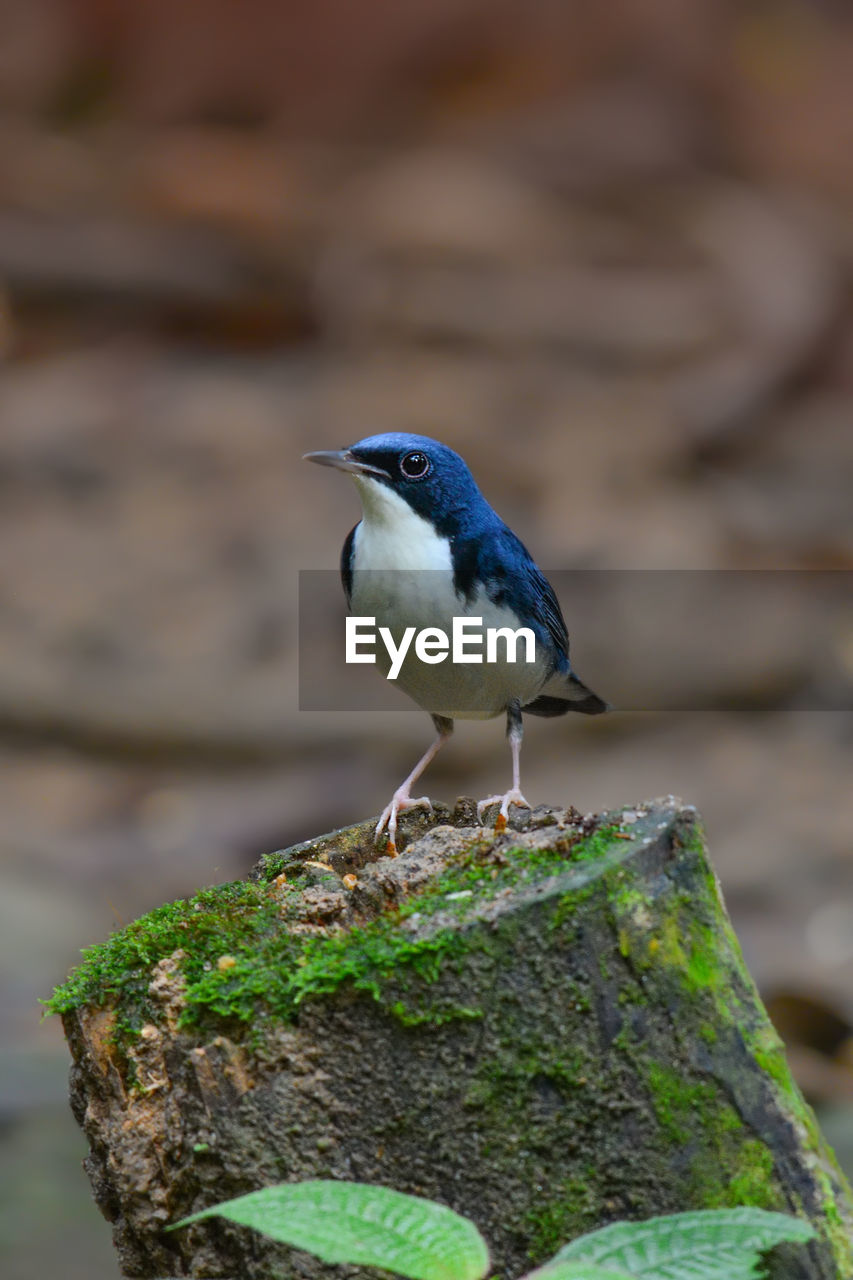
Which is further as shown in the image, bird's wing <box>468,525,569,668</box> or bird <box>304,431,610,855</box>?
bird's wing <box>468,525,569,668</box>

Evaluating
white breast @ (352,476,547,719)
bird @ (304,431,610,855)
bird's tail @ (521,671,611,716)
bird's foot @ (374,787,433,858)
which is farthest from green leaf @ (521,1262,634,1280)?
bird's tail @ (521,671,611,716)

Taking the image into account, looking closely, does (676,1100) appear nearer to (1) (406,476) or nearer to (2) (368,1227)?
(2) (368,1227)

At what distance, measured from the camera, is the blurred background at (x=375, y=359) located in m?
9.45

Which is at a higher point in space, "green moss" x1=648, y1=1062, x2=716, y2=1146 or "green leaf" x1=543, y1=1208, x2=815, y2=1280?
"green moss" x1=648, y1=1062, x2=716, y2=1146

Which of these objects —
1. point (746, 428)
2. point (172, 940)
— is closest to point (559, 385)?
point (746, 428)

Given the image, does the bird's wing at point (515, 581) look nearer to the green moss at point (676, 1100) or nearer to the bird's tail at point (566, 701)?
the bird's tail at point (566, 701)

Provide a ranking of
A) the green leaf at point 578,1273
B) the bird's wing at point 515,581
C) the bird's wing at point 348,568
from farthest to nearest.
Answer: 1. the bird's wing at point 348,568
2. the bird's wing at point 515,581
3. the green leaf at point 578,1273

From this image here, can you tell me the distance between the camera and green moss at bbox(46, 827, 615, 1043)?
2.31 meters

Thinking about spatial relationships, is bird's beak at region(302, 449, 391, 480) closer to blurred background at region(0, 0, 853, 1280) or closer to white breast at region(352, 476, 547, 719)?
white breast at region(352, 476, 547, 719)

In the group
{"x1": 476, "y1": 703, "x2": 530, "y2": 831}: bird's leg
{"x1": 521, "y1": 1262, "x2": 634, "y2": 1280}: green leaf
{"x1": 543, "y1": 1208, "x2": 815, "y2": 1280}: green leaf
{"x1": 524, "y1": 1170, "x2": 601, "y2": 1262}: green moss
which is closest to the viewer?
{"x1": 521, "y1": 1262, "x2": 634, "y2": 1280}: green leaf

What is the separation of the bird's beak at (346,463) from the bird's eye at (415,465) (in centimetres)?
6

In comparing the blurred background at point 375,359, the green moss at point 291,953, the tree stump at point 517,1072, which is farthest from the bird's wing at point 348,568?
the blurred background at point 375,359

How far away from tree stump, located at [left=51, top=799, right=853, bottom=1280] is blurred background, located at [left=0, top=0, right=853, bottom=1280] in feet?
20.8

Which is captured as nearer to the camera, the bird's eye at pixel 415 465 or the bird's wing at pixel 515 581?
the bird's eye at pixel 415 465
